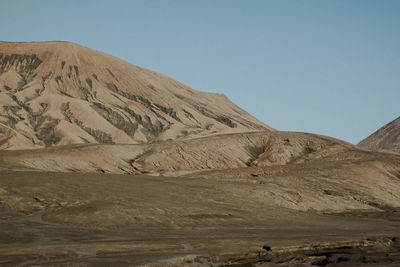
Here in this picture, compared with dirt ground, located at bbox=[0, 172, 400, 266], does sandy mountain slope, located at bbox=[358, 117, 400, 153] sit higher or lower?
higher

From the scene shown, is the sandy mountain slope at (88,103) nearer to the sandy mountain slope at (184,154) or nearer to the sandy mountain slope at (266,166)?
the sandy mountain slope at (184,154)

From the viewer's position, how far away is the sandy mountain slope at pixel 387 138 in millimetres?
174125

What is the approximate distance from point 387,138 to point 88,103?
4184 inches

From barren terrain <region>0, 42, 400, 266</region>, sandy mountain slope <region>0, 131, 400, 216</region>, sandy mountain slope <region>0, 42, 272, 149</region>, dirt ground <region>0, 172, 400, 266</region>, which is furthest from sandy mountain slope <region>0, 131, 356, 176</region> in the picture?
sandy mountain slope <region>0, 42, 272, 149</region>

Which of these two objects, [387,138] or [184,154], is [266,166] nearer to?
[184,154]

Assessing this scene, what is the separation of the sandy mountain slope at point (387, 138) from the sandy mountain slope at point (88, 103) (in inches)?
2011

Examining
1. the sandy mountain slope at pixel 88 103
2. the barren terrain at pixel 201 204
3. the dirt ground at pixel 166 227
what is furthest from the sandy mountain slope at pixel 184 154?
the sandy mountain slope at pixel 88 103

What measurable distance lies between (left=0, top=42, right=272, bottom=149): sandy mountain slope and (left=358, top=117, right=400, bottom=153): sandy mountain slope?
51074 millimetres

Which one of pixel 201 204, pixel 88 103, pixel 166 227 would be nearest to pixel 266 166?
pixel 201 204

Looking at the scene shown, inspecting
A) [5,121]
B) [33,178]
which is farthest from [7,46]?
[33,178]

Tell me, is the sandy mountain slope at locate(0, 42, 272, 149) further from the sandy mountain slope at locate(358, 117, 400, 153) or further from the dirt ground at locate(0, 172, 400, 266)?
the dirt ground at locate(0, 172, 400, 266)

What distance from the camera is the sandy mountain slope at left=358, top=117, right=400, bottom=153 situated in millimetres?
174125

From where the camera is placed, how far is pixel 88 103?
399ft

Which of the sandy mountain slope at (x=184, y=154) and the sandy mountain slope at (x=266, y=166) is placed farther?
the sandy mountain slope at (x=184, y=154)
